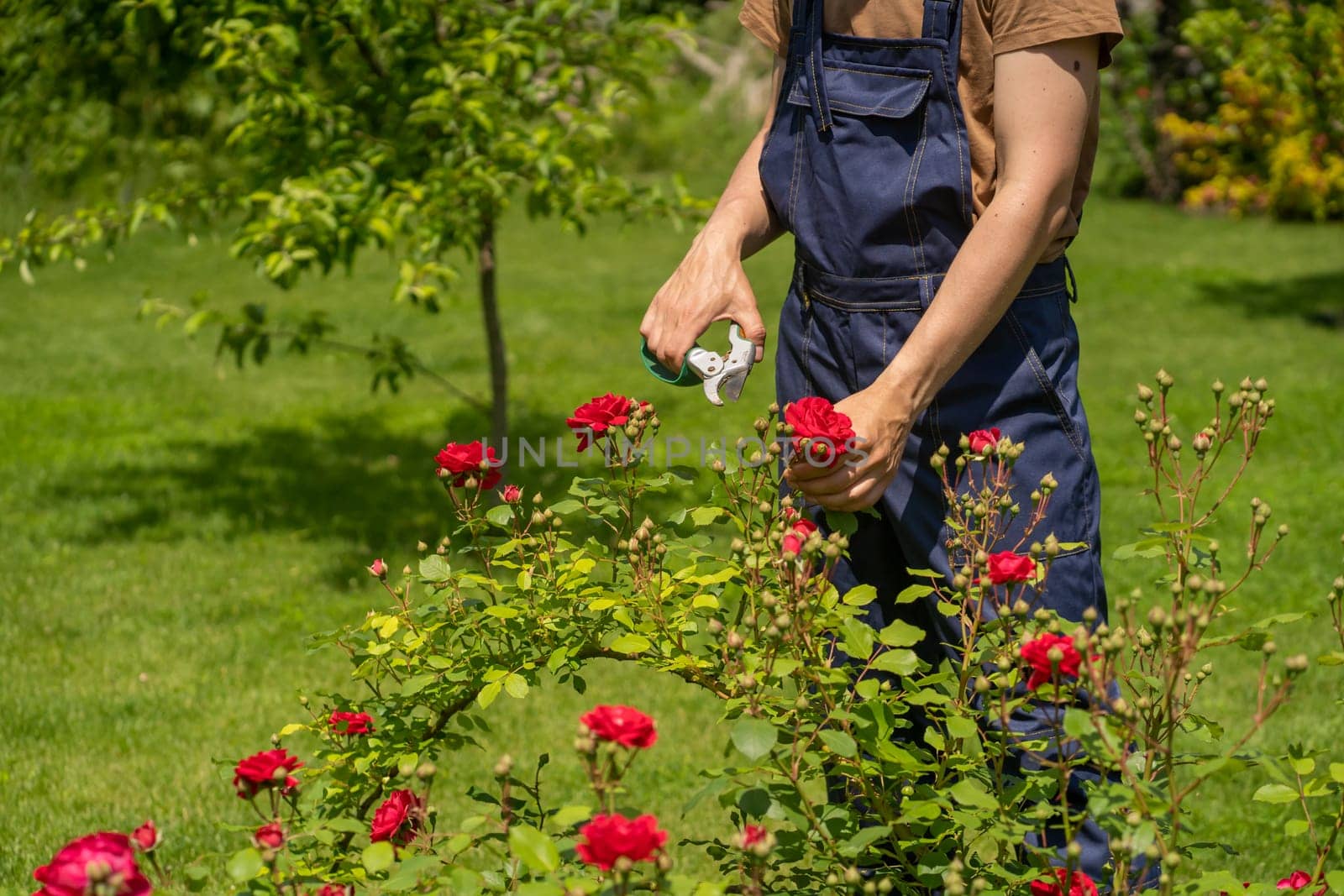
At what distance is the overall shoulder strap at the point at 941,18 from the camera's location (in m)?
2.03

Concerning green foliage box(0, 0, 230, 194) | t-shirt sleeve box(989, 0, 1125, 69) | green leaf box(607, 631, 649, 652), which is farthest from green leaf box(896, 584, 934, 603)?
green foliage box(0, 0, 230, 194)

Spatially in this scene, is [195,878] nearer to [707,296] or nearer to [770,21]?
[707,296]

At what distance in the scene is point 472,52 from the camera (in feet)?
15.8

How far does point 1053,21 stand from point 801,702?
1.02 meters

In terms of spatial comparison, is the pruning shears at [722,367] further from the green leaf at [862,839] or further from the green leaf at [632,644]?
the green leaf at [862,839]

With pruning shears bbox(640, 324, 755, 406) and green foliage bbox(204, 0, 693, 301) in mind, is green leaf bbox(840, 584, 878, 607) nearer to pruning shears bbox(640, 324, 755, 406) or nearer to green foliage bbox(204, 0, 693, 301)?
pruning shears bbox(640, 324, 755, 406)

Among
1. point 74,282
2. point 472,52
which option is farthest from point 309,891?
point 74,282

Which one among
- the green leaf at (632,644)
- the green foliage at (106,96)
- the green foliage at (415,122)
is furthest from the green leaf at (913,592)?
the green foliage at (106,96)

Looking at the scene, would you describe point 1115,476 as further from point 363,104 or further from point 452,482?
point 452,482

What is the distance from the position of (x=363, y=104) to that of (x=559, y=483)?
201 centimetres

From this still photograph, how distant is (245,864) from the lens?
149cm

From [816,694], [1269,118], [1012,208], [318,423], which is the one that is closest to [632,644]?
[816,694]

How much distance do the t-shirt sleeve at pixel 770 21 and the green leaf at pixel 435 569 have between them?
3.51 feet

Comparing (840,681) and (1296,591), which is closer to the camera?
(840,681)
